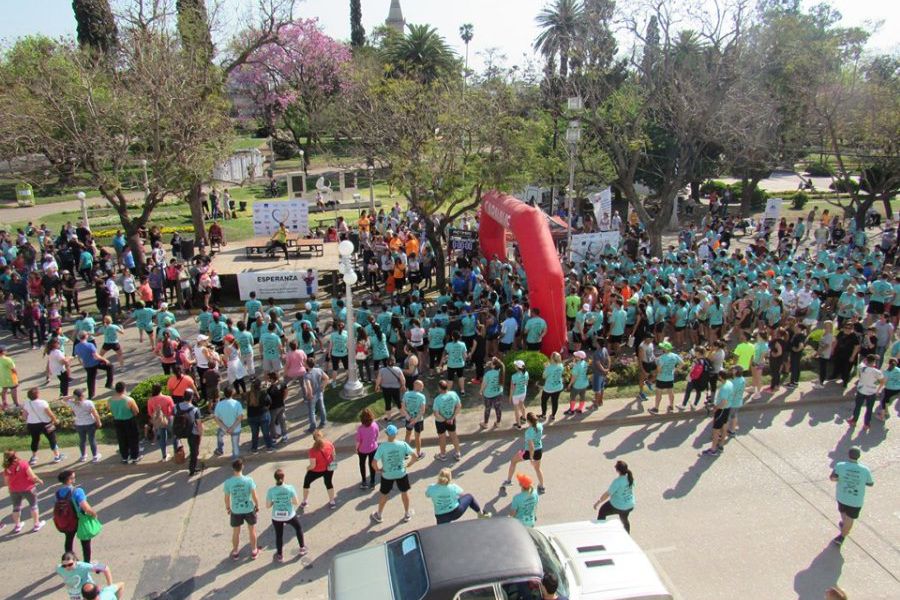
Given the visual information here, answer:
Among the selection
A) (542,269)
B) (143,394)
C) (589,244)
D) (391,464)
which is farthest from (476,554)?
(589,244)

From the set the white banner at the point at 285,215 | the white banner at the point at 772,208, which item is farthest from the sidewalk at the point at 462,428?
the white banner at the point at 772,208

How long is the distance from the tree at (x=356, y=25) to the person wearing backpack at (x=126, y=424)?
61713mm

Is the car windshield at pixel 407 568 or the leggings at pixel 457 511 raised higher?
the car windshield at pixel 407 568

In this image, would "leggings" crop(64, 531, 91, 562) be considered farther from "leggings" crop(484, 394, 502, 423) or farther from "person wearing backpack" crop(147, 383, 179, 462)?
"leggings" crop(484, 394, 502, 423)

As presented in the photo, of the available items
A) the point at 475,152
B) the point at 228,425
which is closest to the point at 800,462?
the point at 228,425

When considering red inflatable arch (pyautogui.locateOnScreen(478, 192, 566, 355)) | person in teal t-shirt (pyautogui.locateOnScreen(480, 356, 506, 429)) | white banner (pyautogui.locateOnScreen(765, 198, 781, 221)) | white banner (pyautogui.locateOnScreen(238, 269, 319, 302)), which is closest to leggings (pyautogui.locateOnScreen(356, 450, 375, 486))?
person in teal t-shirt (pyautogui.locateOnScreen(480, 356, 506, 429))

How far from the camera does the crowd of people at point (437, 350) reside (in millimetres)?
9992

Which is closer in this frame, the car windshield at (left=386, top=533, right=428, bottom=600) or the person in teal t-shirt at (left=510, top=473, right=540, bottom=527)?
the car windshield at (left=386, top=533, right=428, bottom=600)

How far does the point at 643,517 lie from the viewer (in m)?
9.21

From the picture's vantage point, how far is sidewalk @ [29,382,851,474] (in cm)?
1062

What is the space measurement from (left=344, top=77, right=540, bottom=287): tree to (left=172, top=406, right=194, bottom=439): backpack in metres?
9.98

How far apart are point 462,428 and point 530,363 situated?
6.27 ft

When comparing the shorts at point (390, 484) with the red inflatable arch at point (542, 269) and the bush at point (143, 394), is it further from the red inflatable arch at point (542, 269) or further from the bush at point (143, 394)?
the red inflatable arch at point (542, 269)

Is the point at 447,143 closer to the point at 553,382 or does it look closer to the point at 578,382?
the point at 578,382
